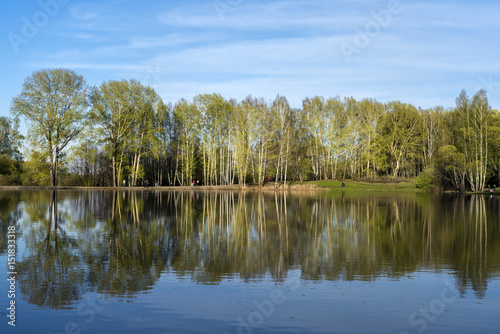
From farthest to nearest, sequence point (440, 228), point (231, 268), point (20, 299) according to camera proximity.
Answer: point (440, 228), point (231, 268), point (20, 299)

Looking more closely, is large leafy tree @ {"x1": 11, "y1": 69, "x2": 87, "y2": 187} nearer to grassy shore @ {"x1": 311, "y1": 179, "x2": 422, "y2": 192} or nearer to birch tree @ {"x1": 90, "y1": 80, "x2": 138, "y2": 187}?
birch tree @ {"x1": 90, "y1": 80, "x2": 138, "y2": 187}

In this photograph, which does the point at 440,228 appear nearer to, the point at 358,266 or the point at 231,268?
the point at 358,266

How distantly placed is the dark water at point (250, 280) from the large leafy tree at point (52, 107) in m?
46.0

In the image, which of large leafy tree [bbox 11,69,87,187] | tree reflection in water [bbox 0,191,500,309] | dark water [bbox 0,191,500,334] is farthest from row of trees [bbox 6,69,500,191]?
→ dark water [bbox 0,191,500,334]

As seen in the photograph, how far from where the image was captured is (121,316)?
325 inches

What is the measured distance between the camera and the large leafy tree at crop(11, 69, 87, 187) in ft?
201

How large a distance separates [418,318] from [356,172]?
265 ft

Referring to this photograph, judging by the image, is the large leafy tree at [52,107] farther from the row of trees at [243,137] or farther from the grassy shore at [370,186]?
the grassy shore at [370,186]

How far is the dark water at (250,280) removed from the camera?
808 centimetres

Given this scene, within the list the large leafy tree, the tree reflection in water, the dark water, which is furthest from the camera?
the large leafy tree

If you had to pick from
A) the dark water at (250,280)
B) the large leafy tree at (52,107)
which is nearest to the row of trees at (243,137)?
the large leafy tree at (52,107)

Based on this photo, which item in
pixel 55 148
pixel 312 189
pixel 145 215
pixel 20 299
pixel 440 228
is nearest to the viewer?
pixel 20 299

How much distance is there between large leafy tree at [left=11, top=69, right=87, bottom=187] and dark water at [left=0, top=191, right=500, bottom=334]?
4598 centimetres

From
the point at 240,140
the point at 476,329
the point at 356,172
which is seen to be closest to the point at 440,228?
the point at 476,329
